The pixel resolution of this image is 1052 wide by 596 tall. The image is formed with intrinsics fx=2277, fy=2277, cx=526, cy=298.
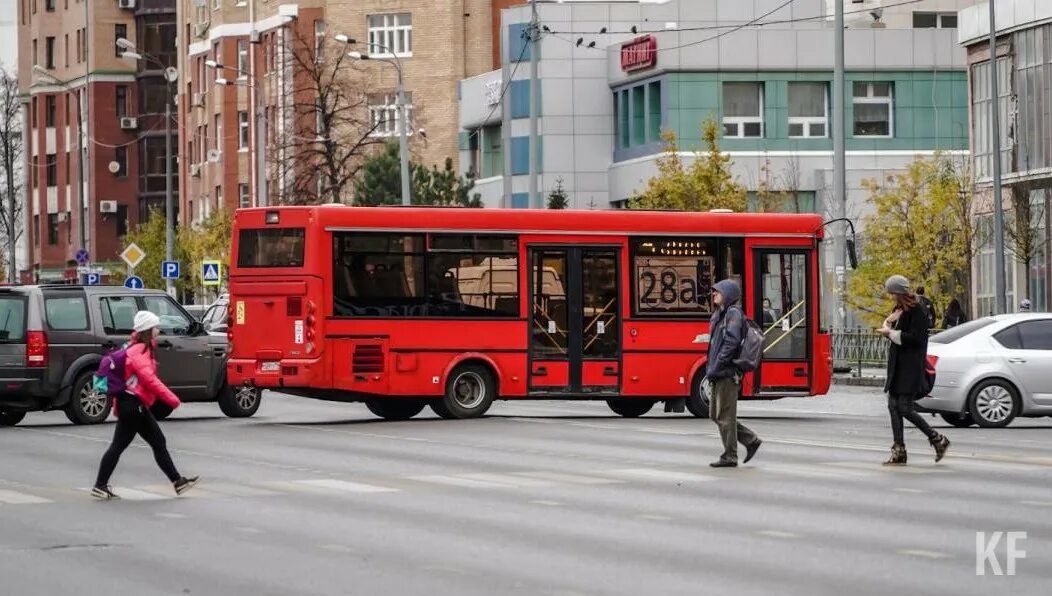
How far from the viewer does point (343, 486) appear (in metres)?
18.9

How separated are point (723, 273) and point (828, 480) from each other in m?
11.7

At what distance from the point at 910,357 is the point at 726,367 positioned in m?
1.73

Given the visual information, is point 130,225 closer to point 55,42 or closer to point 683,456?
point 55,42

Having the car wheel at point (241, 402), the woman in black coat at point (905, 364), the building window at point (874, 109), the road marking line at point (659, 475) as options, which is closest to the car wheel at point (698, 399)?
the car wheel at point (241, 402)

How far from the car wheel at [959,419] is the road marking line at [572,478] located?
971 centimetres

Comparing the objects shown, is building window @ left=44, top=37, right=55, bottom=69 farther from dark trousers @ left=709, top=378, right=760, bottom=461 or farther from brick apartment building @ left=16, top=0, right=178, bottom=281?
dark trousers @ left=709, top=378, right=760, bottom=461

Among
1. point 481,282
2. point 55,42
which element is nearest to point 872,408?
point 481,282

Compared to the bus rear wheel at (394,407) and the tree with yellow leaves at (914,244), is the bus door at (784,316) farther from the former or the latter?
the tree with yellow leaves at (914,244)

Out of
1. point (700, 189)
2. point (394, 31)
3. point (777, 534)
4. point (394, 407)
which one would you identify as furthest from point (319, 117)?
point (777, 534)

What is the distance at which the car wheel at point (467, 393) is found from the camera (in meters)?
29.6

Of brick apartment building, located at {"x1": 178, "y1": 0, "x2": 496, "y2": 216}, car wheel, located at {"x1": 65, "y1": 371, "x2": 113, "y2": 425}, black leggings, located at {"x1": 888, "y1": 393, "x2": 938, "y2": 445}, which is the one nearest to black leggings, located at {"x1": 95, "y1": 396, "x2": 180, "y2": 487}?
black leggings, located at {"x1": 888, "y1": 393, "x2": 938, "y2": 445}

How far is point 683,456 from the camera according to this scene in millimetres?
22344

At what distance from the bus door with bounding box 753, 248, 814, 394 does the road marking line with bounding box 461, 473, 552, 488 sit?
11.4m

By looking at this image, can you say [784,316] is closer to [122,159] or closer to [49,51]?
[122,159]
